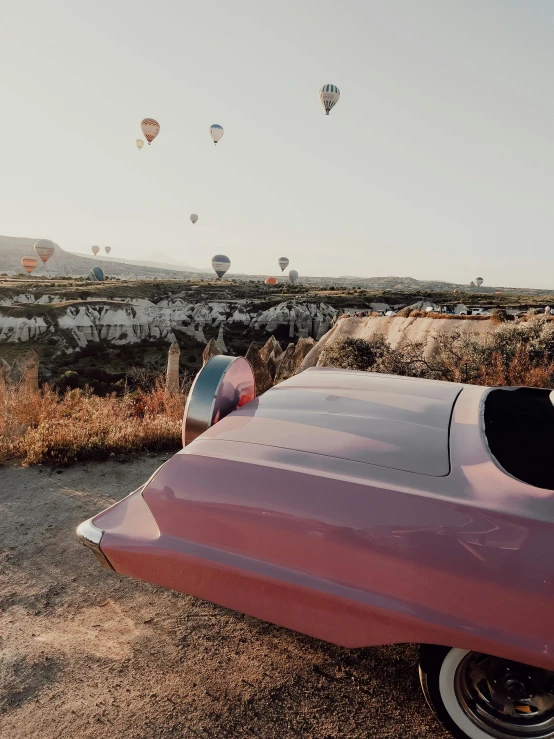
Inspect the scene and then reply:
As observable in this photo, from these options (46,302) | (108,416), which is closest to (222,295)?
(46,302)

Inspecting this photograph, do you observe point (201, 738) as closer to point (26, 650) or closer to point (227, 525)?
point (227, 525)

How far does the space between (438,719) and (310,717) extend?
49cm

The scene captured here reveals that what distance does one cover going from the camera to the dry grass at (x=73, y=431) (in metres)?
4.85

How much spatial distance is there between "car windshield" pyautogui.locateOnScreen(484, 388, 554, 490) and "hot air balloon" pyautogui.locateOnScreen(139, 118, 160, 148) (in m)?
61.5

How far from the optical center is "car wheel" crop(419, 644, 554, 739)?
5.65ft

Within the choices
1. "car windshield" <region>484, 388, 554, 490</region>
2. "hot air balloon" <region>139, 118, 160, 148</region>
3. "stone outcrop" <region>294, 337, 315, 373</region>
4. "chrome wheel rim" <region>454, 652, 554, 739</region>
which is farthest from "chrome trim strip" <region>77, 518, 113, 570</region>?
"hot air balloon" <region>139, 118, 160, 148</region>

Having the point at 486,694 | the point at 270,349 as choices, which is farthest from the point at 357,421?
the point at 270,349

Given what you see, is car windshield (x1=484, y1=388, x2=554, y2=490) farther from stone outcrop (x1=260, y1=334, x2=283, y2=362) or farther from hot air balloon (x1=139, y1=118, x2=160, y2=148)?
hot air balloon (x1=139, y1=118, x2=160, y2=148)

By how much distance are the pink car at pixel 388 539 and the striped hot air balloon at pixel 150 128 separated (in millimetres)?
61561

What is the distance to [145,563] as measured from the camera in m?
2.10

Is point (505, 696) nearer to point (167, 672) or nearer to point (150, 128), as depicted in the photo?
point (167, 672)

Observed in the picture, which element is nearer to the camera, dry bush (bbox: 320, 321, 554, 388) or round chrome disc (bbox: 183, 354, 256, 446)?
round chrome disc (bbox: 183, 354, 256, 446)

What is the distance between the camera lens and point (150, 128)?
2180 inches

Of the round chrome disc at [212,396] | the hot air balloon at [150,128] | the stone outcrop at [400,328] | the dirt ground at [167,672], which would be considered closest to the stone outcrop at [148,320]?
the hot air balloon at [150,128]
